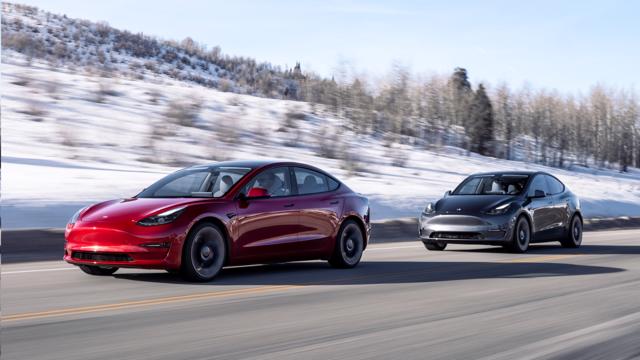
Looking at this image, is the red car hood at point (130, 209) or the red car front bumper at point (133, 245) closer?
the red car front bumper at point (133, 245)

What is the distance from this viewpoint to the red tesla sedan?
32.7ft

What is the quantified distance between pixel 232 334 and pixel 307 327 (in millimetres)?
703

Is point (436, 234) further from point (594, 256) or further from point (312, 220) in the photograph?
point (312, 220)

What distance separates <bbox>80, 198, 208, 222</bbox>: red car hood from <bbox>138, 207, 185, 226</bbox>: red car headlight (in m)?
0.05

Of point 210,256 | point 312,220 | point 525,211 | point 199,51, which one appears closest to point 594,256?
point 525,211

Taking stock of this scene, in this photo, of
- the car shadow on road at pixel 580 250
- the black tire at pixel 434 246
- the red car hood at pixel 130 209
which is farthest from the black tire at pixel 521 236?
the red car hood at pixel 130 209

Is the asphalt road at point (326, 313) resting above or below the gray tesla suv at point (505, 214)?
below

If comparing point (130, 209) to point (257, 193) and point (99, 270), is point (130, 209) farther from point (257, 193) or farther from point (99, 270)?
point (257, 193)

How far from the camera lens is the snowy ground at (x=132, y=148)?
796 inches

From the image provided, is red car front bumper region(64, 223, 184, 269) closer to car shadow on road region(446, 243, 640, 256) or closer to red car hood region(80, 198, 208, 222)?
red car hood region(80, 198, 208, 222)

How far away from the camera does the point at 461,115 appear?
8106 centimetres

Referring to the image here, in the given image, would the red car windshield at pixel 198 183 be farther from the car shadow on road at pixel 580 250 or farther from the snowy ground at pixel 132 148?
the car shadow on road at pixel 580 250

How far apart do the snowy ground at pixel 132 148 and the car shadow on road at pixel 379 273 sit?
16.9 ft

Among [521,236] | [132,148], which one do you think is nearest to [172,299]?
[521,236]
